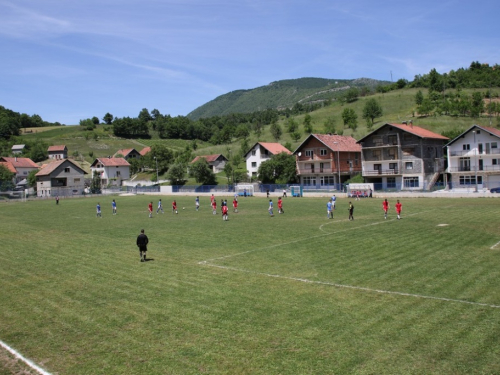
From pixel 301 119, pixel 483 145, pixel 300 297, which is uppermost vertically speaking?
pixel 301 119

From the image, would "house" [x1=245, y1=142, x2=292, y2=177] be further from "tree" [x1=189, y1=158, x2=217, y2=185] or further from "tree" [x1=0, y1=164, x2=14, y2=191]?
"tree" [x1=0, y1=164, x2=14, y2=191]

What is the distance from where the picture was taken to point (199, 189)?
87875mm

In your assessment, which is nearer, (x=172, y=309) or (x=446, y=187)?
(x=172, y=309)

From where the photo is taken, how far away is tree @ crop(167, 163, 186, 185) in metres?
99.5

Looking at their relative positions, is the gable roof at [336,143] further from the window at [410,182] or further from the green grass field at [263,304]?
the green grass field at [263,304]

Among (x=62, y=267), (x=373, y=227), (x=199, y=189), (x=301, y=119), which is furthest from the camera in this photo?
(x=301, y=119)

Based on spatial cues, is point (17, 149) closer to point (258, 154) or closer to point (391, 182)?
point (258, 154)

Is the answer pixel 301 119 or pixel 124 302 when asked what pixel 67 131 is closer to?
pixel 301 119

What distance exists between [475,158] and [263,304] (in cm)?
5979

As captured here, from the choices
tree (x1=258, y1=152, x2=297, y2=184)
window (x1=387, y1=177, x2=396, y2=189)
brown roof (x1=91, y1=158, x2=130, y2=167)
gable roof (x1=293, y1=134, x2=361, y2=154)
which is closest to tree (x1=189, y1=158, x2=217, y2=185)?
tree (x1=258, y1=152, x2=297, y2=184)

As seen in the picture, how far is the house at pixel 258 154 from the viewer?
95688 mm

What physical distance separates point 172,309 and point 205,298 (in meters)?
1.37

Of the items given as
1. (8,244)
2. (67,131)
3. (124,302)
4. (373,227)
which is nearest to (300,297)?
(124,302)

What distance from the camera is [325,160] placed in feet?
261
